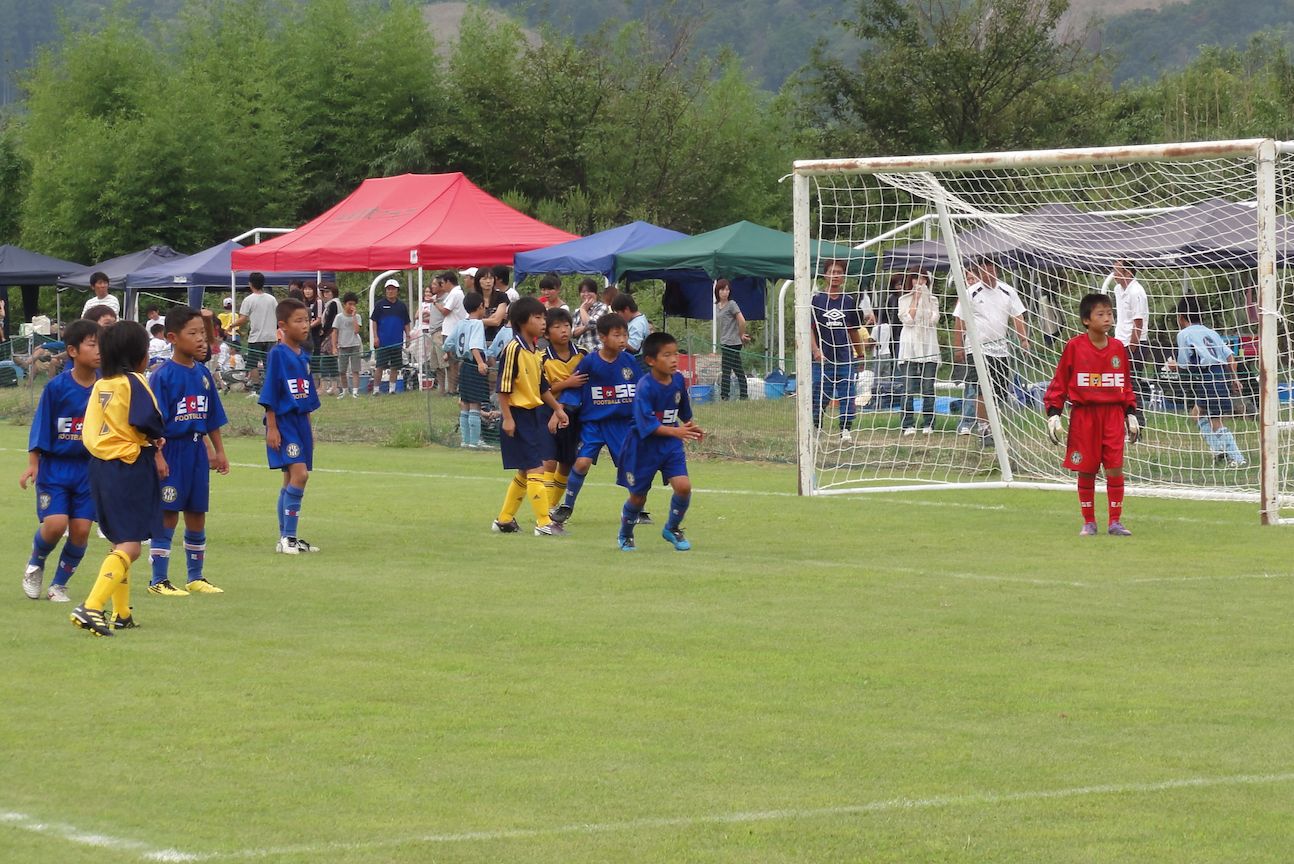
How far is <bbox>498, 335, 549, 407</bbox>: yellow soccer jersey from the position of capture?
1331cm

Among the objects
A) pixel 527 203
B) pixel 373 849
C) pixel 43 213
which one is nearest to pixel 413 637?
pixel 373 849

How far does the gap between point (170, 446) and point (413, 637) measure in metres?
2.34

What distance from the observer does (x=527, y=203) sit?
47.0 meters

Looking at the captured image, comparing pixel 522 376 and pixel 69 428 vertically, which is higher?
pixel 522 376

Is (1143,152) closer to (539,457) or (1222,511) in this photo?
(1222,511)

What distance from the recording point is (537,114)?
48562 mm

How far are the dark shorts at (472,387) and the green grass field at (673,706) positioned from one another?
8617 mm

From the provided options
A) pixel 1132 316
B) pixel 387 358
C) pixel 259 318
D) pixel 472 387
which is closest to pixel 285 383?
pixel 1132 316

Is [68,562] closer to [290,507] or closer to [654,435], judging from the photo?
[290,507]

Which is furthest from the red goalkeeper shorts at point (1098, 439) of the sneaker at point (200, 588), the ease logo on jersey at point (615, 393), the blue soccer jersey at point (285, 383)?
the sneaker at point (200, 588)

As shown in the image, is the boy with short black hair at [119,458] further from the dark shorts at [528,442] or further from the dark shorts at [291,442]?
the dark shorts at [528,442]

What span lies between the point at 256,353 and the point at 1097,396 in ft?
57.7

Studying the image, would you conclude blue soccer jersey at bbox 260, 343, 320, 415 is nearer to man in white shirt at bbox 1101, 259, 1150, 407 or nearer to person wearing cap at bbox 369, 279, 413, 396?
man in white shirt at bbox 1101, 259, 1150, 407

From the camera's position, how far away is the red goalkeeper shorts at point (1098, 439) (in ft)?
43.0
